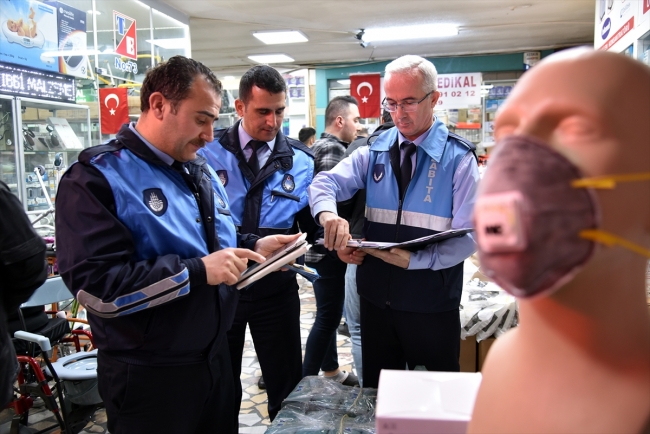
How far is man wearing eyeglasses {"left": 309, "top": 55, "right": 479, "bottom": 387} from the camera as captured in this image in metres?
1.84

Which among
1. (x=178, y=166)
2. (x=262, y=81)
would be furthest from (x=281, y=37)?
(x=178, y=166)

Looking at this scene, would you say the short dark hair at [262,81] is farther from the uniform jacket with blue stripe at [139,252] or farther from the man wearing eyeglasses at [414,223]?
the uniform jacket with blue stripe at [139,252]

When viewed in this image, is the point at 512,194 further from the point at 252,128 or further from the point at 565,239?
the point at 252,128

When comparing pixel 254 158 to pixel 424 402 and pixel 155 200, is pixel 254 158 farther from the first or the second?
pixel 424 402

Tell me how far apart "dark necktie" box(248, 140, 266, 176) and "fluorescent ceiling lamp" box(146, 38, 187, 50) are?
15.9 feet

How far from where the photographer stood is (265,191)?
2.25 meters

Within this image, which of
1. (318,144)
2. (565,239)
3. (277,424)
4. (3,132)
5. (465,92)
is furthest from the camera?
(465,92)

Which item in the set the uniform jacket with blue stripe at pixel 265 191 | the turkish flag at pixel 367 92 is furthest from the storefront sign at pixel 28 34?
the turkish flag at pixel 367 92

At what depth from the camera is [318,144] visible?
12.0 feet

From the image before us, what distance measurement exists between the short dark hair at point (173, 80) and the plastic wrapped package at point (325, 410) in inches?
49.2

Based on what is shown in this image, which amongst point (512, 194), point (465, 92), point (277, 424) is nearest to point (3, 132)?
point (277, 424)

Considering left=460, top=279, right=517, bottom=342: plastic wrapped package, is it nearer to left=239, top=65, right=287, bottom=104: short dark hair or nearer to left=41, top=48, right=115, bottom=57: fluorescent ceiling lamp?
left=239, top=65, right=287, bottom=104: short dark hair

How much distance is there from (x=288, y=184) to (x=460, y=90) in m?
7.96

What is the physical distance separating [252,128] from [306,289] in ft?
14.5
